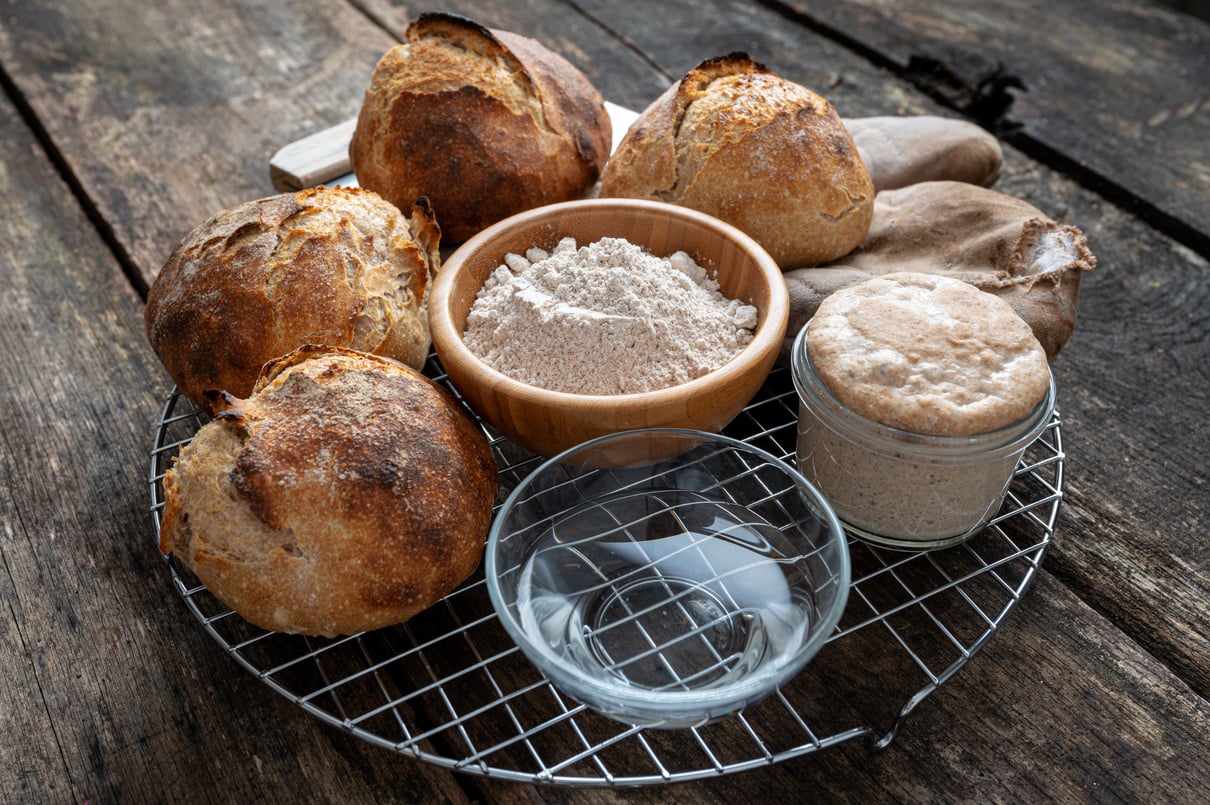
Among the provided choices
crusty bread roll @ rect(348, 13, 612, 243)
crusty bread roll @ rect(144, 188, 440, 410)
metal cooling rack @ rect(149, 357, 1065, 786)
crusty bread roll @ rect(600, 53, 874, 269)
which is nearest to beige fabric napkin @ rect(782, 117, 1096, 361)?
crusty bread roll @ rect(600, 53, 874, 269)

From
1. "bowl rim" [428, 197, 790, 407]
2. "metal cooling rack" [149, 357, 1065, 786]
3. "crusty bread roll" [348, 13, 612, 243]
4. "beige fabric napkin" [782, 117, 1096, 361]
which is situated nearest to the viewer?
"metal cooling rack" [149, 357, 1065, 786]

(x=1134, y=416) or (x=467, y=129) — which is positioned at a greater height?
(x=467, y=129)

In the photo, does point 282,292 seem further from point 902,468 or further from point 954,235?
point 954,235

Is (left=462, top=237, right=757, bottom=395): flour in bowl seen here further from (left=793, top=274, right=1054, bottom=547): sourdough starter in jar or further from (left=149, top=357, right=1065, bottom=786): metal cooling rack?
(left=149, top=357, right=1065, bottom=786): metal cooling rack

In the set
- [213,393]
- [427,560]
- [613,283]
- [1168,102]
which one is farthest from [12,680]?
[1168,102]

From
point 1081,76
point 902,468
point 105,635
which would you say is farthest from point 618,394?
point 1081,76

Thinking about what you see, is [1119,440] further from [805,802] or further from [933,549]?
[805,802]
